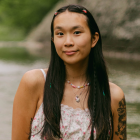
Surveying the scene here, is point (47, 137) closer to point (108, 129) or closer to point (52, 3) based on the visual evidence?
point (108, 129)

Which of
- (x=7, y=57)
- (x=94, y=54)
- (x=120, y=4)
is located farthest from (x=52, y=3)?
(x=94, y=54)

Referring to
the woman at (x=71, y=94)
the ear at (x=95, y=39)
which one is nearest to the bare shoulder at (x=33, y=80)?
the woman at (x=71, y=94)

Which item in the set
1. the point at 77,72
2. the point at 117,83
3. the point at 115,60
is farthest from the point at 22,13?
the point at 77,72

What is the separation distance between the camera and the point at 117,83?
4.09 m

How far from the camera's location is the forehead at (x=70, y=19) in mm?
1544

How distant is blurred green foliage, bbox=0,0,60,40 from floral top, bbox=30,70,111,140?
8.50m

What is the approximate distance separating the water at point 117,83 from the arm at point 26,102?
1.12 meters

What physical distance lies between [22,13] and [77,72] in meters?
9.16

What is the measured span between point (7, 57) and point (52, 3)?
12.4 ft

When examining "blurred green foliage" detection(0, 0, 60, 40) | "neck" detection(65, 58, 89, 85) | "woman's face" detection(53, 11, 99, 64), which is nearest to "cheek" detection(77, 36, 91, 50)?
"woman's face" detection(53, 11, 99, 64)

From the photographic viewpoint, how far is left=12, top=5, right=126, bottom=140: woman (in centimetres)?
156

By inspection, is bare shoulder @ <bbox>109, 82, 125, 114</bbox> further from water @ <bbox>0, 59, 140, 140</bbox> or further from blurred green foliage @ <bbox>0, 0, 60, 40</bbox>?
blurred green foliage @ <bbox>0, 0, 60, 40</bbox>

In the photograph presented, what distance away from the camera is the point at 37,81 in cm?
166

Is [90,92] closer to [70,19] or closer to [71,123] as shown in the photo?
[71,123]
